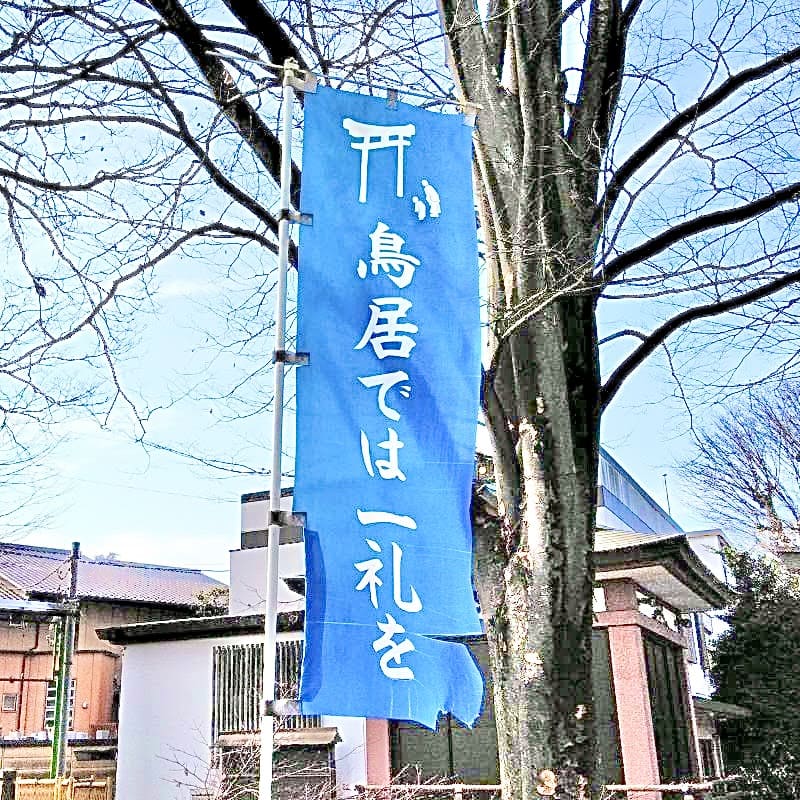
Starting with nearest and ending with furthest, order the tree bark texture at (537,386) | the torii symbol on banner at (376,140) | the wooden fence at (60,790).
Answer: the torii symbol on banner at (376,140), the tree bark texture at (537,386), the wooden fence at (60,790)

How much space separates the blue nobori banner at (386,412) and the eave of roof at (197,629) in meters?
8.63

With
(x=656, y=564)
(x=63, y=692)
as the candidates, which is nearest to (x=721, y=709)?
(x=656, y=564)

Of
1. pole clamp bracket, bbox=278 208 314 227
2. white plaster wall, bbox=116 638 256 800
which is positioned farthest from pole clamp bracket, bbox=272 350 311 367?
white plaster wall, bbox=116 638 256 800

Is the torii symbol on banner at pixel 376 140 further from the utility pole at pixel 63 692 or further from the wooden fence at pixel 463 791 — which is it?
the utility pole at pixel 63 692

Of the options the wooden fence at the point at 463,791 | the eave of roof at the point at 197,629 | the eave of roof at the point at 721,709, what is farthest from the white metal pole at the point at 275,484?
the eave of roof at the point at 721,709

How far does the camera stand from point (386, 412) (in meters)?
3.38

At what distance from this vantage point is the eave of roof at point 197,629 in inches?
470

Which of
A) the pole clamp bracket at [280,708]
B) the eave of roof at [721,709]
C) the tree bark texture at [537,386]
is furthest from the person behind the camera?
the eave of roof at [721,709]

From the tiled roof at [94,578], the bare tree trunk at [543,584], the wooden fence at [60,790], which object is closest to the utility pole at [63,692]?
the wooden fence at [60,790]

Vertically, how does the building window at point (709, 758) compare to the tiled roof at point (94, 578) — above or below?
below

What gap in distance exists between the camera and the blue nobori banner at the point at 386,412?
10.2 ft

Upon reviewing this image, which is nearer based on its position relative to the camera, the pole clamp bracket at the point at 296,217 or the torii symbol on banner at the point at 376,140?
the pole clamp bracket at the point at 296,217

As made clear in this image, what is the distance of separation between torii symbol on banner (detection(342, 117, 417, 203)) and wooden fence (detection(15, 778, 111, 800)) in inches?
539

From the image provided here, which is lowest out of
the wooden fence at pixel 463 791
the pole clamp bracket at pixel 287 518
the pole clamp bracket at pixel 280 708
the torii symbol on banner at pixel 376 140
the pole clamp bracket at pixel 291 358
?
the wooden fence at pixel 463 791
